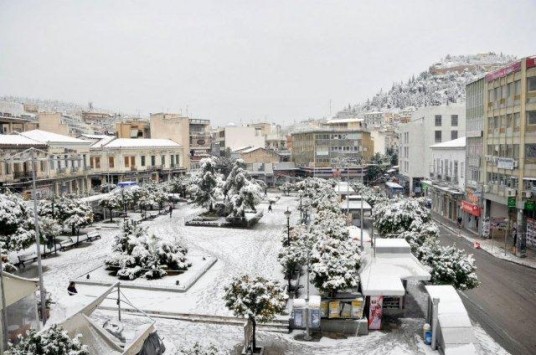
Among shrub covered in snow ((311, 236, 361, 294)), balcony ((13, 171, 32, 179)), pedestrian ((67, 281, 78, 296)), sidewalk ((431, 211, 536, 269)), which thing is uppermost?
balcony ((13, 171, 32, 179))

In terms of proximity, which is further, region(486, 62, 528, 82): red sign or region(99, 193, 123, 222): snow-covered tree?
region(99, 193, 123, 222): snow-covered tree

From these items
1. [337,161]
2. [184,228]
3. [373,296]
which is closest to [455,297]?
[373,296]

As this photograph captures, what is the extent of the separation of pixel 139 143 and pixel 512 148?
44012mm

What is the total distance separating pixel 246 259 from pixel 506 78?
899 inches

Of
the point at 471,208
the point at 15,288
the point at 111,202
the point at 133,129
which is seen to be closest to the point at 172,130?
the point at 133,129

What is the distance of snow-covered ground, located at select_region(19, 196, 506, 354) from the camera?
1567cm

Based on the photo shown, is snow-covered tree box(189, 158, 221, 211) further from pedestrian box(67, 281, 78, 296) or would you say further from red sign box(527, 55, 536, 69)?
red sign box(527, 55, 536, 69)

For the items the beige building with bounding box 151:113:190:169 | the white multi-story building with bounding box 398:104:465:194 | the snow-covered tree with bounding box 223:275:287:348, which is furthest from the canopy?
the beige building with bounding box 151:113:190:169

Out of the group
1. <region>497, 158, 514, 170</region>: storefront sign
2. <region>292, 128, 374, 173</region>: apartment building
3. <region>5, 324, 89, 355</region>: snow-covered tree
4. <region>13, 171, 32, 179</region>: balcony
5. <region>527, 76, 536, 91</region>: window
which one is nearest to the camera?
Answer: <region>5, 324, 89, 355</region>: snow-covered tree

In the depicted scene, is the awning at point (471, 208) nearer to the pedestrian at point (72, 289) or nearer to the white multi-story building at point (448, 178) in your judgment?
the white multi-story building at point (448, 178)

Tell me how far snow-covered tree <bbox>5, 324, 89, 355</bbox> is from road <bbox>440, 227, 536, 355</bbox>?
45.6 feet

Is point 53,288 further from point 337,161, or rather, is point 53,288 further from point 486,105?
point 337,161

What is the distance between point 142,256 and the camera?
2300 cm

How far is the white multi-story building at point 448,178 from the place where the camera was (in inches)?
1673
